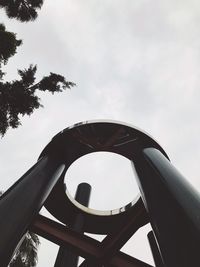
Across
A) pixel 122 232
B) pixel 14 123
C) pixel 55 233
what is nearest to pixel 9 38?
pixel 14 123

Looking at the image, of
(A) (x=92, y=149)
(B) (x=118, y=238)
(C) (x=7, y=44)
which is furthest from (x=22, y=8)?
(B) (x=118, y=238)

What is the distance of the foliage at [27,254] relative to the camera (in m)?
9.81

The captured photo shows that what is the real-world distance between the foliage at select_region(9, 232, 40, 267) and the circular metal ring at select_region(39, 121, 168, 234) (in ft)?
4.00

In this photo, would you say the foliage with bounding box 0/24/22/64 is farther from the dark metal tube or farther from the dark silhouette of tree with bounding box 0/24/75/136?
the dark metal tube

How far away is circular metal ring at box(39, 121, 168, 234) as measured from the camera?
853 centimetres

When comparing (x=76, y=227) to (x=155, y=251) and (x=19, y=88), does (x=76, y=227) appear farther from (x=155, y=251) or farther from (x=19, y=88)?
(x=19, y=88)

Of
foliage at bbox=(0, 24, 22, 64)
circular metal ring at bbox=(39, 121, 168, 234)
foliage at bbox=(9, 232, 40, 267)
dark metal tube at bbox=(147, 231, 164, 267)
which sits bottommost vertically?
Result: foliage at bbox=(9, 232, 40, 267)

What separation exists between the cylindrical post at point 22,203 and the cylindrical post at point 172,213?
2146 mm

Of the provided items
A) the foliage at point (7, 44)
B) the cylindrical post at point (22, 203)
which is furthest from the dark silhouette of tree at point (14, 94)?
the cylindrical post at point (22, 203)

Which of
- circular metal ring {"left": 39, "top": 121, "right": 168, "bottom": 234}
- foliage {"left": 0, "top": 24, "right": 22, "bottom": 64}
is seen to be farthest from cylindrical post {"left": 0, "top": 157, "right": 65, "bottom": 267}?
foliage {"left": 0, "top": 24, "right": 22, "bottom": 64}

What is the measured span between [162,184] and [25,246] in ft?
24.3

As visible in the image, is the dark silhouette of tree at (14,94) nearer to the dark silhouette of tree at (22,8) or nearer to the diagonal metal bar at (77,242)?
the dark silhouette of tree at (22,8)

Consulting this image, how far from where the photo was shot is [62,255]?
27.9 ft

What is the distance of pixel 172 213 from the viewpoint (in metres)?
3.81
